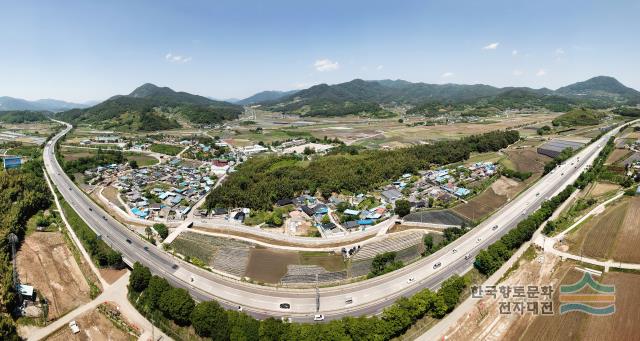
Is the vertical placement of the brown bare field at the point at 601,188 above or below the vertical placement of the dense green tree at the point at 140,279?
A: above

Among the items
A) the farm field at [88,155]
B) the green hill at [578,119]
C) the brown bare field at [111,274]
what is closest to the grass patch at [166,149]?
the farm field at [88,155]

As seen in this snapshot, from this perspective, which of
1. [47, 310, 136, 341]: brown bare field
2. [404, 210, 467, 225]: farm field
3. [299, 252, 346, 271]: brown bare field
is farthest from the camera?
[404, 210, 467, 225]: farm field

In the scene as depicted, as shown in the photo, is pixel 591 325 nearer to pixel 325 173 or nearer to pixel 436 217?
pixel 436 217

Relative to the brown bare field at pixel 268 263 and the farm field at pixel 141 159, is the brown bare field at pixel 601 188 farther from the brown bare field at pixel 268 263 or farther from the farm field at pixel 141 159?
the farm field at pixel 141 159

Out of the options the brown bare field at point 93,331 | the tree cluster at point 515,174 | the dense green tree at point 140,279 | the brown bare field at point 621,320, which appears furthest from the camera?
the tree cluster at point 515,174

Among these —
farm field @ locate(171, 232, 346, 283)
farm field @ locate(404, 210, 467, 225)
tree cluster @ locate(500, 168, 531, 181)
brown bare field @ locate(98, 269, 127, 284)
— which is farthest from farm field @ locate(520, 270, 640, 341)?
brown bare field @ locate(98, 269, 127, 284)

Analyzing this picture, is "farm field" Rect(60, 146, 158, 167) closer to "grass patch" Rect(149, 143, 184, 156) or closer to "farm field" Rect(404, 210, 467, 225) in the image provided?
"grass patch" Rect(149, 143, 184, 156)
